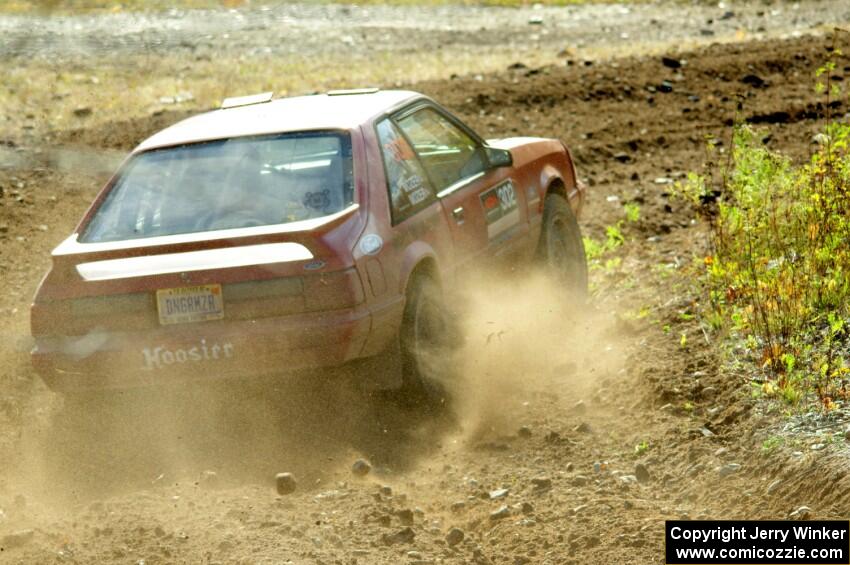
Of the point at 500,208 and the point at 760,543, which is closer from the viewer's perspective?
the point at 760,543

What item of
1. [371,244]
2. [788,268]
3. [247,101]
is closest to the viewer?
[371,244]

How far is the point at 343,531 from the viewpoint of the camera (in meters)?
5.56

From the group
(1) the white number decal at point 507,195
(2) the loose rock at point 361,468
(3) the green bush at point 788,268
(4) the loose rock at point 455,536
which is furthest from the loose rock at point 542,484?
(1) the white number decal at point 507,195

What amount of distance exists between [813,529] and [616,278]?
510cm

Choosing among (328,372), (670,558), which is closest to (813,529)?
(670,558)

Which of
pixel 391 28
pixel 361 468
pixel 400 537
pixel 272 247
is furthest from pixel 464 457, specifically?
pixel 391 28

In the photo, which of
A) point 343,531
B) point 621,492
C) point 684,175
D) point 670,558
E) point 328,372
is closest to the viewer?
point 670,558

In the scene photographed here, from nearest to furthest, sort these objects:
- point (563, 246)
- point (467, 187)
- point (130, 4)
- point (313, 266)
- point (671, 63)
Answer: point (313, 266) < point (467, 187) < point (563, 246) < point (671, 63) < point (130, 4)

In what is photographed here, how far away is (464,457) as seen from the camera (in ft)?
22.0

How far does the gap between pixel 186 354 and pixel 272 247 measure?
625 millimetres

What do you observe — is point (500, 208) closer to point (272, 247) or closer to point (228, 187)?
point (228, 187)

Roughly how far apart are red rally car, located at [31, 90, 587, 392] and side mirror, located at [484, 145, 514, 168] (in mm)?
10

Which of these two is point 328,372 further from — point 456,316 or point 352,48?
point 352,48

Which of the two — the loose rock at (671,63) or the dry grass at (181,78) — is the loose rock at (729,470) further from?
the loose rock at (671,63)
